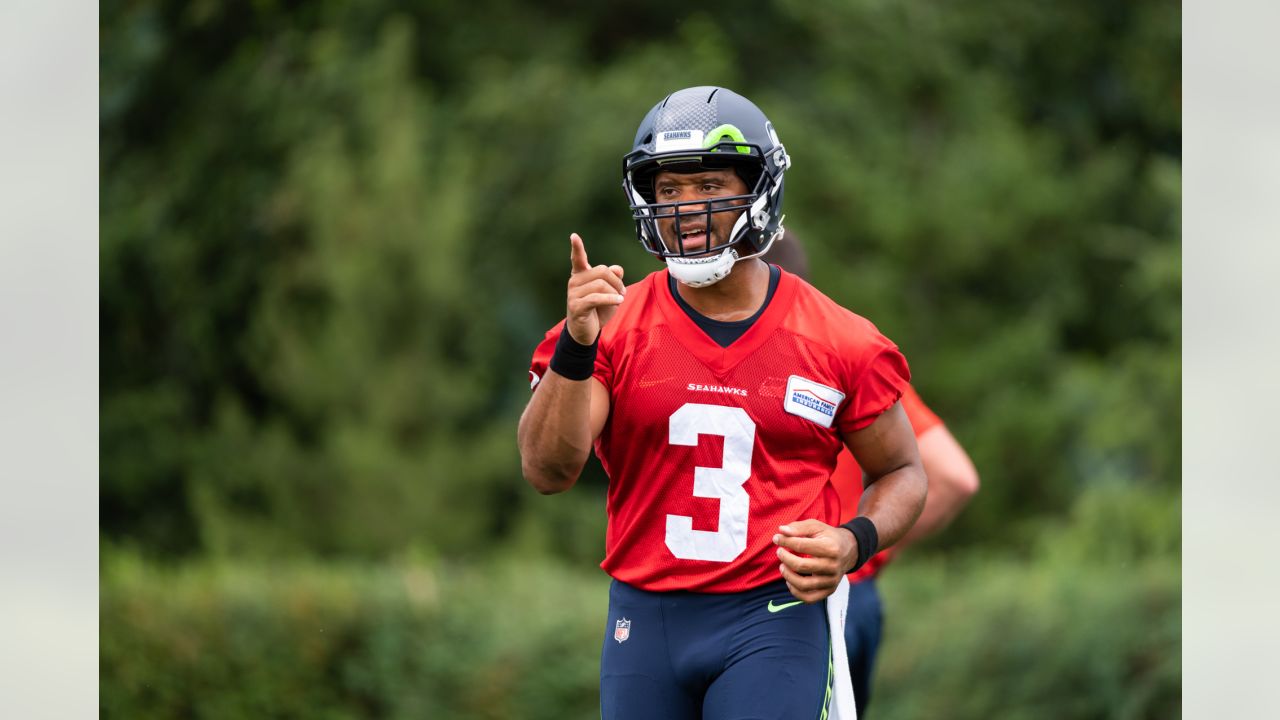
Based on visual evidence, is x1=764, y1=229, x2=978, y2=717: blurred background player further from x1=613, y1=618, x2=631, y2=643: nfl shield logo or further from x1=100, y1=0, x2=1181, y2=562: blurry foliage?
x1=100, y1=0, x2=1181, y2=562: blurry foliage

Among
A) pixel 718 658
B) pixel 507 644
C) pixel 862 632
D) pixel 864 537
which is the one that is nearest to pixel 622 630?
pixel 718 658

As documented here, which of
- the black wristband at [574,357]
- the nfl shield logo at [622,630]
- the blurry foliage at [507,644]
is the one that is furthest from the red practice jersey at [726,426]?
the blurry foliage at [507,644]

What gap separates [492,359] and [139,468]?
3824 millimetres

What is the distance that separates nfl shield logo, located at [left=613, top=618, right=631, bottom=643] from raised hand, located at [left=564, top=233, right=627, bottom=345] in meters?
0.82

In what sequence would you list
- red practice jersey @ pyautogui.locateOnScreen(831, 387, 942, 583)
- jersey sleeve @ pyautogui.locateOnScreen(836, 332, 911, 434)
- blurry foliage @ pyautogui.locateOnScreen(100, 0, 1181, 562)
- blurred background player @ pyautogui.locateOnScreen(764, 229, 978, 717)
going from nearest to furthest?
1. jersey sleeve @ pyautogui.locateOnScreen(836, 332, 911, 434)
2. red practice jersey @ pyautogui.locateOnScreen(831, 387, 942, 583)
3. blurred background player @ pyautogui.locateOnScreen(764, 229, 978, 717)
4. blurry foliage @ pyautogui.locateOnScreen(100, 0, 1181, 562)

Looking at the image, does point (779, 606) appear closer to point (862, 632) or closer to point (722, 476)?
point (722, 476)

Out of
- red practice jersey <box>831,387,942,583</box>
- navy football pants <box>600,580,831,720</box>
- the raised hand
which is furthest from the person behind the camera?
red practice jersey <box>831,387,942,583</box>

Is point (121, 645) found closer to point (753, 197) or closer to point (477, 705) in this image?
point (477, 705)

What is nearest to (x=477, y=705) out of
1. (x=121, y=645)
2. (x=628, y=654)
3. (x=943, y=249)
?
(x=121, y=645)

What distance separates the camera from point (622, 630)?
3963 mm

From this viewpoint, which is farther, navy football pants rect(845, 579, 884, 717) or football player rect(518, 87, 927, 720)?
navy football pants rect(845, 579, 884, 717)

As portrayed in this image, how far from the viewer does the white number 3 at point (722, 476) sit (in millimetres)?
3869

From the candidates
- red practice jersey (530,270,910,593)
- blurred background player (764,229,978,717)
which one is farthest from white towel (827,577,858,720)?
blurred background player (764,229,978,717)

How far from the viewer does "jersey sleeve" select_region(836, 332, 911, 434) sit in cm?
393
